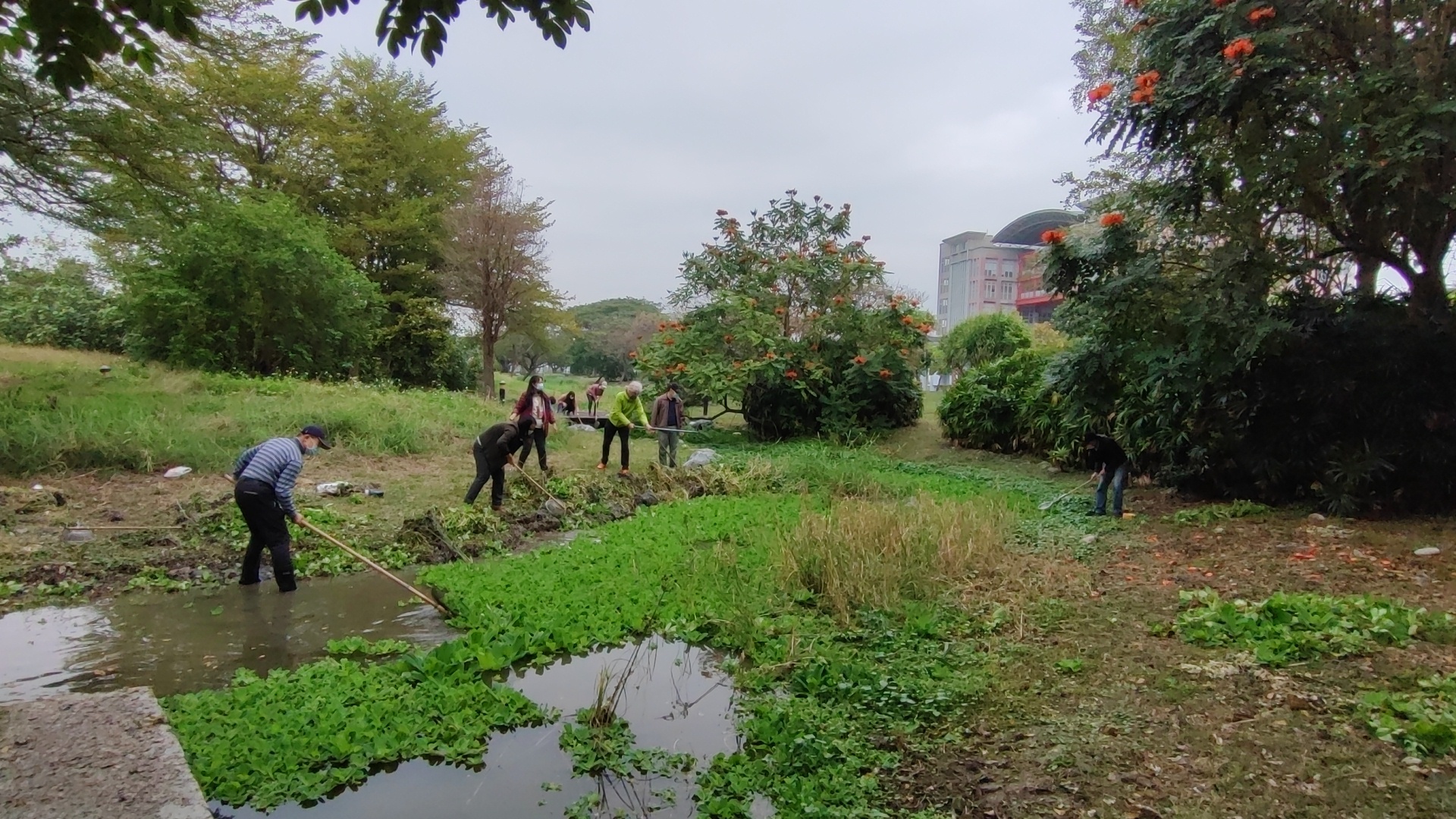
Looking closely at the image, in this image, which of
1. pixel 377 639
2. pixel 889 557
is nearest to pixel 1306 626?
pixel 889 557

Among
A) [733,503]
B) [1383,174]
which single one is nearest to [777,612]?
[733,503]

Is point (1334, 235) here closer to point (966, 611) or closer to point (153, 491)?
point (966, 611)

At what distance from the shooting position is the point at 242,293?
736 inches

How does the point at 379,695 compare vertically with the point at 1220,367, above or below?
below

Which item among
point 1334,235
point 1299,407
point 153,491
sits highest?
point 1334,235

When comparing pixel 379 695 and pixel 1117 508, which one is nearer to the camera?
pixel 379 695

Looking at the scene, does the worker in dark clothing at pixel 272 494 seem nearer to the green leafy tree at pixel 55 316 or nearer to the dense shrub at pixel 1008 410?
the dense shrub at pixel 1008 410

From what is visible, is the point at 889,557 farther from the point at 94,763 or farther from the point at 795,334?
the point at 795,334

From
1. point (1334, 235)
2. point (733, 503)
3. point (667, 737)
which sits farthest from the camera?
point (733, 503)

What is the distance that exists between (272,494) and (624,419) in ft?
19.5

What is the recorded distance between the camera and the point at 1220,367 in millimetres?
8281

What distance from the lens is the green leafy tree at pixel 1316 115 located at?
741 centimetres

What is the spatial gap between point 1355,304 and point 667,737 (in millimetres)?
8987

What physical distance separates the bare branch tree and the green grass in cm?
545
